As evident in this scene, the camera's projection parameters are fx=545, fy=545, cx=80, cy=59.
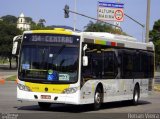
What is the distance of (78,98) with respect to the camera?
18.8 m

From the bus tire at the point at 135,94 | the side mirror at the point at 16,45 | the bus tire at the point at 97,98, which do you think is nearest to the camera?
the side mirror at the point at 16,45

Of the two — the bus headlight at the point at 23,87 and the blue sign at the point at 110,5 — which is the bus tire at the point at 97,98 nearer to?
the bus headlight at the point at 23,87

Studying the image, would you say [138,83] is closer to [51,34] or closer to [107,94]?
[107,94]

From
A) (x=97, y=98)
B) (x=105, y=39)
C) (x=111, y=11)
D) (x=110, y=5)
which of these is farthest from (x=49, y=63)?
(x=111, y=11)

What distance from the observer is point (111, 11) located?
52.3m

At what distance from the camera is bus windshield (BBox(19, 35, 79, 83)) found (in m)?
18.9

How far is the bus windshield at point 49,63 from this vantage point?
62.1 feet

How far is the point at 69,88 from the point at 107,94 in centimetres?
330

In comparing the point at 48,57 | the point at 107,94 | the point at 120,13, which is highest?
the point at 120,13

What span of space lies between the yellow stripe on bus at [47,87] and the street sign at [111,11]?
3249cm

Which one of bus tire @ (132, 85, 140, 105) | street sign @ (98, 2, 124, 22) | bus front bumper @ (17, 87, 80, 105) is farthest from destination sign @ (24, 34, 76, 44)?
street sign @ (98, 2, 124, 22)

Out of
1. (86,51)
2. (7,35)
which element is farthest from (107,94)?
(7,35)

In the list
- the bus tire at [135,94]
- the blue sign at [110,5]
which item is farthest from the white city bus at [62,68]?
the blue sign at [110,5]

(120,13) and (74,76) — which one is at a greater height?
(120,13)
